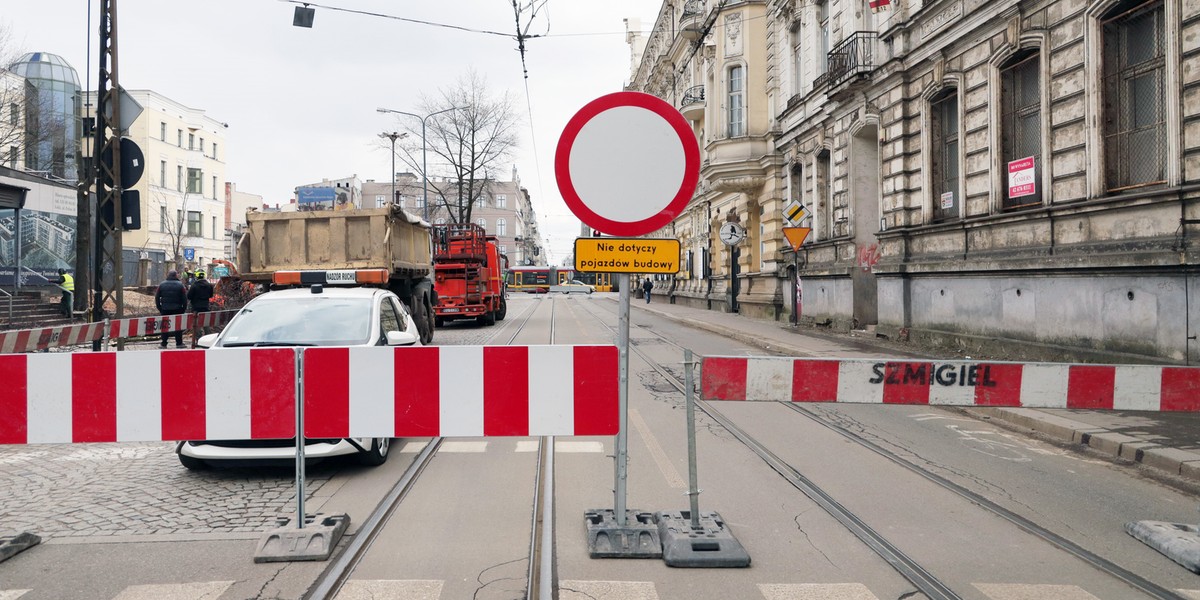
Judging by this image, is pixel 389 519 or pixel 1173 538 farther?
pixel 389 519

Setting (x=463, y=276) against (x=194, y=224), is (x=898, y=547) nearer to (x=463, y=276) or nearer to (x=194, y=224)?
(x=463, y=276)

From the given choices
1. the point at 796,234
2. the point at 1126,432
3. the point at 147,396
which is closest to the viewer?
the point at 147,396

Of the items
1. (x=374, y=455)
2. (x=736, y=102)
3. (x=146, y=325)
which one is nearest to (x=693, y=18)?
(x=736, y=102)

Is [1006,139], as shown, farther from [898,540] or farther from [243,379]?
[243,379]

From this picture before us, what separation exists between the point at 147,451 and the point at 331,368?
12.3ft

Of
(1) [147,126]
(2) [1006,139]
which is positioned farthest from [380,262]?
(1) [147,126]

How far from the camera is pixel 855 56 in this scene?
766 inches

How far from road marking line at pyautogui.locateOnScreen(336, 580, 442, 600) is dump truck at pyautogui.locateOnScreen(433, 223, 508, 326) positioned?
2233cm

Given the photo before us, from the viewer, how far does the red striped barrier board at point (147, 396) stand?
15.0 feet

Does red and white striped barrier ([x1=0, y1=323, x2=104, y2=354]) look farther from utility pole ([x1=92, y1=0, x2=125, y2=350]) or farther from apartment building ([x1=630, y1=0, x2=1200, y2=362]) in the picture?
apartment building ([x1=630, y1=0, x2=1200, y2=362])

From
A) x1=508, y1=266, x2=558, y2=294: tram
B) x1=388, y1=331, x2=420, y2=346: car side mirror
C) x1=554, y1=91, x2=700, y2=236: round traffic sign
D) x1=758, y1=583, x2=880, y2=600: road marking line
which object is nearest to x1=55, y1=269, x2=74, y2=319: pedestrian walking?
x1=388, y1=331, x2=420, y2=346: car side mirror

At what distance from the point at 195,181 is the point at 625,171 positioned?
66.4m

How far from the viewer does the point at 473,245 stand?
27812mm

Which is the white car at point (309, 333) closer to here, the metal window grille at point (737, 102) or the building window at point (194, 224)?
the metal window grille at point (737, 102)
